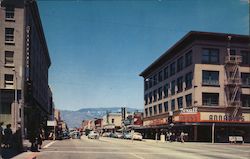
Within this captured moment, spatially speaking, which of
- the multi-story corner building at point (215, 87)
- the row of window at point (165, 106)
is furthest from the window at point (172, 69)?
the multi-story corner building at point (215, 87)

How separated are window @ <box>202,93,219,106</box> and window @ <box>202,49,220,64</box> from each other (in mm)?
5195

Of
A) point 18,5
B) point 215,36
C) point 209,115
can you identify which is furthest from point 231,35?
point 18,5

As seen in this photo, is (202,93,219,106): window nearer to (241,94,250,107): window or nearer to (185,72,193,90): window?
(185,72,193,90): window

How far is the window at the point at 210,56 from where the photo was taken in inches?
2675

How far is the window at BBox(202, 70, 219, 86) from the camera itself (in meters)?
67.3

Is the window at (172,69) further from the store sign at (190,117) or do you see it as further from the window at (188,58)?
the store sign at (190,117)

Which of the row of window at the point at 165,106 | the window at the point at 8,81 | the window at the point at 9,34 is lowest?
the row of window at the point at 165,106

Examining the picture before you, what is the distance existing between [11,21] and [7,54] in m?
4.29

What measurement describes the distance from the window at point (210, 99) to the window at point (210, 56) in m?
5.20

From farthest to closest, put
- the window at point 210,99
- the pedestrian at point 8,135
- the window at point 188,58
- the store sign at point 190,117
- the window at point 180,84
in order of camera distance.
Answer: the window at point 180,84 → the window at point 188,58 → the window at point 210,99 → the store sign at point 190,117 → the pedestrian at point 8,135

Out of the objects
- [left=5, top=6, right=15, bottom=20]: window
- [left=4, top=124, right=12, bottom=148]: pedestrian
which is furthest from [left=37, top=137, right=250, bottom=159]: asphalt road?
[left=5, top=6, right=15, bottom=20]: window

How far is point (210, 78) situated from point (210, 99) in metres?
3.30

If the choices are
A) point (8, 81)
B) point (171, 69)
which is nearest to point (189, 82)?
point (171, 69)

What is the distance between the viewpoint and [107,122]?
164000 millimetres
